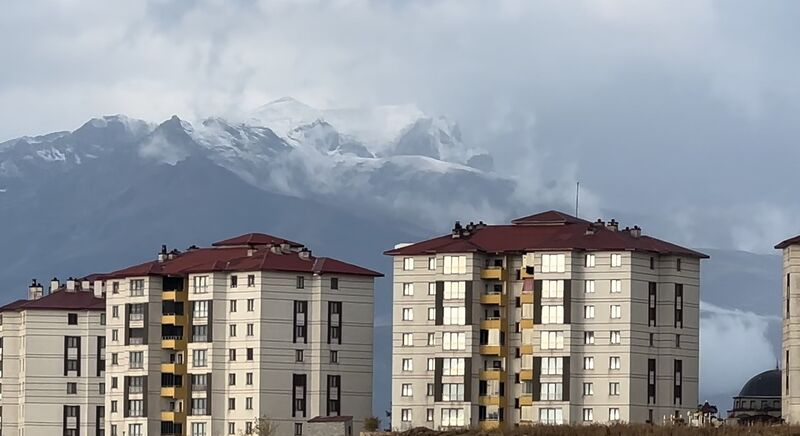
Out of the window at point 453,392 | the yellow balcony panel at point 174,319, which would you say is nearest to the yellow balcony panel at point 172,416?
the yellow balcony panel at point 174,319

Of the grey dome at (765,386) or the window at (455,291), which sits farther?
the grey dome at (765,386)

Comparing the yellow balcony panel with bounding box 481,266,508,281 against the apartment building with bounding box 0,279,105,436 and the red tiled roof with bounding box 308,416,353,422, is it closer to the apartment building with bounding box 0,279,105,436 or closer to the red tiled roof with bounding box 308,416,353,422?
the red tiled roof with bounding box 308,416,353,422

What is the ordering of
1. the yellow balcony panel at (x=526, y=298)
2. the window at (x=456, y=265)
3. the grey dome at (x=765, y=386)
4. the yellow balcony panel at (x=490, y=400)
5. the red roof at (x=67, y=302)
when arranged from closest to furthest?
1. the yellow balcony panel at (x=526, y=298)
2. the yellow balcony panel at (x=490, y=400)
3. the window at (x=456, y=265)
4. the grey dome at (x=765, y=386)
5. the red roof at (x=67, y=302)

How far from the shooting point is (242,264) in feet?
515

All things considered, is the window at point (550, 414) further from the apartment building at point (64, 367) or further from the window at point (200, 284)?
the apartment building at point (64, 367)

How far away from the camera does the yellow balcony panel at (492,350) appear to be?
148 m

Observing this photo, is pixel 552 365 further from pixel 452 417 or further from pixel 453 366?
pixel 452 417

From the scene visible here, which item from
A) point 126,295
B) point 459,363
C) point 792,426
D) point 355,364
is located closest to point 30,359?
point 126,295

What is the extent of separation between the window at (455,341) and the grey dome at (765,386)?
91.5ft

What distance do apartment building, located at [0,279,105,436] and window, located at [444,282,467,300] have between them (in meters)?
32.2

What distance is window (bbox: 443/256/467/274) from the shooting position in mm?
148000

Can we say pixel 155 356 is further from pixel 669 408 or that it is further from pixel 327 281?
pixel 669 408

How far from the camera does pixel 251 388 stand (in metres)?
154

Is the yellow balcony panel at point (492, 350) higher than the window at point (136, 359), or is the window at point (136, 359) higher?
the yellow balcony panel at point (492, 350)
